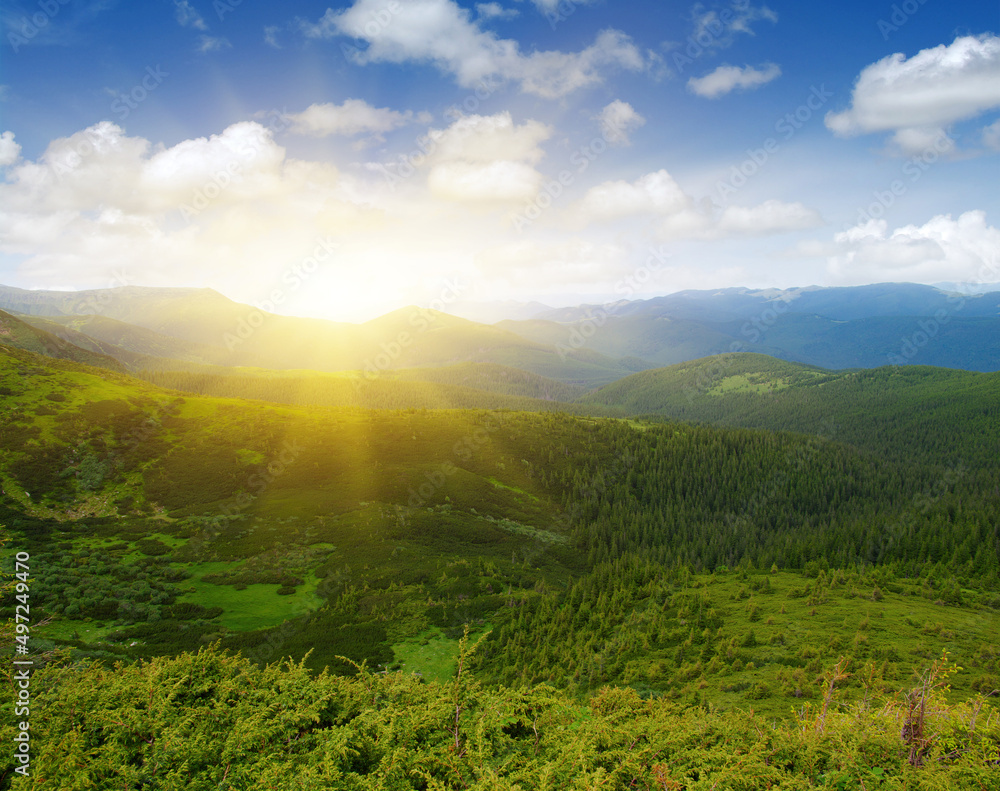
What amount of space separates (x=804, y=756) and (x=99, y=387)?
168120mm

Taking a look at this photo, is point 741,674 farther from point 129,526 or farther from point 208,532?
point 129,526

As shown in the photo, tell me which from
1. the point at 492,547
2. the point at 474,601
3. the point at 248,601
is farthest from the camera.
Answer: the point at 492,547

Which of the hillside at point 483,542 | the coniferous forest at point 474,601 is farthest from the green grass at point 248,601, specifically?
the coniferous forest at point 474,601

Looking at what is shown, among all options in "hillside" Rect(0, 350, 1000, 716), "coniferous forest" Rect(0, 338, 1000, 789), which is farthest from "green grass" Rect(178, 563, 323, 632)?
"coniferous forest" Rect(0, 338, 1000, 789)

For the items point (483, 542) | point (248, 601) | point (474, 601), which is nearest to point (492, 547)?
point (483, 542)

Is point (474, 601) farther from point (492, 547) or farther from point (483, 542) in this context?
point (483, 542)

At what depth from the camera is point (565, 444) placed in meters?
174

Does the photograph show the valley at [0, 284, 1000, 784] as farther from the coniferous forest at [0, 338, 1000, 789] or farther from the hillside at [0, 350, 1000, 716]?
the coniferous forest at [0, 338, 1000, 789]

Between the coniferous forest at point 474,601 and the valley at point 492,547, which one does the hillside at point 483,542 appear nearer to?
the valley at point 492,547

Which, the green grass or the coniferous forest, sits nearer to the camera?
the coniferous forest

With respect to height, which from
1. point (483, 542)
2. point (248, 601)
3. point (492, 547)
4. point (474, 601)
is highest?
point (248, 601)

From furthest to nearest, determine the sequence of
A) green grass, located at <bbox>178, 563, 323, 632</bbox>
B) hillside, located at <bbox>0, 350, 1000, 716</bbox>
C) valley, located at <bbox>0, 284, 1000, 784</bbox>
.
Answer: green grass, located at <bbox>178, 563, 323, 632</bbox> < hillside, located at <bbox>0, 350, 1000, 716</bbox> < valley, located at <bbox>0, 284, 1000, 784</bbox>

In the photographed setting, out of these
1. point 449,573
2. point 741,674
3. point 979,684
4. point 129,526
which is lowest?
point 449,573

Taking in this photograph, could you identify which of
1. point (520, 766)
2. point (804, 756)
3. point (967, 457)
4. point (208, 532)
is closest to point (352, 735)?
point (520, 766)
